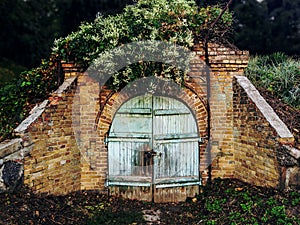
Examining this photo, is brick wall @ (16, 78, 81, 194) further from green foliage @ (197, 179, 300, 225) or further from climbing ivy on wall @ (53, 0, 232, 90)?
green foliage @ (197, 179, 300, 225)

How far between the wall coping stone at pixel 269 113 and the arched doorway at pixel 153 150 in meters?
1.23

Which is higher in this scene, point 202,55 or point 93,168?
point 202,55

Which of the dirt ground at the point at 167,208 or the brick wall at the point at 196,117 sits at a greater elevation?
the brick wall at the point at 196,117

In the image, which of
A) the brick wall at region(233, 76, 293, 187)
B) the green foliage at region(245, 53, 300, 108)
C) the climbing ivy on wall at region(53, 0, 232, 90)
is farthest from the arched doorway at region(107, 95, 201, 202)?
the green foliage at region(245, 53, 300, 108)

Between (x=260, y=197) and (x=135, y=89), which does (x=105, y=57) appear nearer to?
(x=135, y=89)

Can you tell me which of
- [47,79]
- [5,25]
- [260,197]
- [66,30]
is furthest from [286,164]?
[5,25]

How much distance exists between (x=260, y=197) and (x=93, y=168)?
3.26 metres

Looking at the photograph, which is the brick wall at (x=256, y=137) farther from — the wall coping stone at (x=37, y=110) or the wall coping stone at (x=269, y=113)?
the wall coping stone at (x=37, y=110)

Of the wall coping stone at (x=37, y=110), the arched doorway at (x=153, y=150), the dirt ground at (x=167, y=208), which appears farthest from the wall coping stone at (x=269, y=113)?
the wall coping stone at (x=37, y=110)

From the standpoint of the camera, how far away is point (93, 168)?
696 cm

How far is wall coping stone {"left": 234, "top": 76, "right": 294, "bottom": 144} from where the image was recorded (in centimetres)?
595

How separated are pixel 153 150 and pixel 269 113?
2.32 metres

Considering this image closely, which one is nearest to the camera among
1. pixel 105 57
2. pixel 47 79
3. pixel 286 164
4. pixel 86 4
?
pixel 286 164

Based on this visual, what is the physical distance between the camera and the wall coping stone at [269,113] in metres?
5.95
